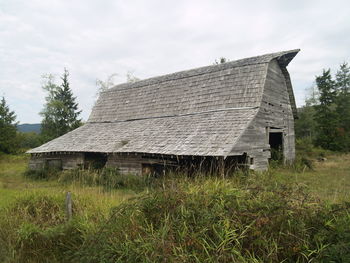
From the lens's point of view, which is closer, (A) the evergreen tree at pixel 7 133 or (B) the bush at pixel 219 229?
(B) the bush at pixel 219 229

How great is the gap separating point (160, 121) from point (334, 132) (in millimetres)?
18938

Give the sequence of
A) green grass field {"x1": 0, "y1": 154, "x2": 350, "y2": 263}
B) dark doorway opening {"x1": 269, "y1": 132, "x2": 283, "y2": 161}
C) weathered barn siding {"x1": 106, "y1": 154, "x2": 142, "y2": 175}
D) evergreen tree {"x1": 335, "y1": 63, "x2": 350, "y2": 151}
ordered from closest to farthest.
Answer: green grass field {"x1": 0, "y1": 154, "x2": 350, "y2": 263}
weathered barn siding {"x1": 106, "y1": 154, "x2": 142, "y2": 175}
dark doorway opening {"x1": 269, "y1": 132, "x2": 283, "y2": 161}
evergreen tree {"x1": 335, "y1": 63, "x2": 350, "y2": 151}

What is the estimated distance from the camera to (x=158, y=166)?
43.2 ft

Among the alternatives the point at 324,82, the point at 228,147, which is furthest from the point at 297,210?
the point at 324,82

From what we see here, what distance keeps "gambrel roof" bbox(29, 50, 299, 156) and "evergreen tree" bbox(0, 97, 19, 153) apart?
1488 cm

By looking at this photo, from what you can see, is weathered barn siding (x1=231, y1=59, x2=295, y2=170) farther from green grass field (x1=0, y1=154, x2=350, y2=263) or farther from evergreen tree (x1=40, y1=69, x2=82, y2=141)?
evergreen tree (x1=40, y1=69, x2=82, y2=141)

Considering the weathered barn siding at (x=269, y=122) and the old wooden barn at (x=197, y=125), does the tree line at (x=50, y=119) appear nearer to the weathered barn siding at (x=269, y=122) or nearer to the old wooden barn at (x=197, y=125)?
the old wooden barn at (x=197, y=125)

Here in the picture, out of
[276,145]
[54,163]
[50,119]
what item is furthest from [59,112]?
[276,145]

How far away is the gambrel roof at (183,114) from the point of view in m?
10.9

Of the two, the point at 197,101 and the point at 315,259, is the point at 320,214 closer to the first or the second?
the point at 315,259

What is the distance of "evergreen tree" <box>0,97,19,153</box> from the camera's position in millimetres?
29078

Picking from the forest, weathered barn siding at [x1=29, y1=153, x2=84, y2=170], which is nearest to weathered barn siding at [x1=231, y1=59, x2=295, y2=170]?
the forest

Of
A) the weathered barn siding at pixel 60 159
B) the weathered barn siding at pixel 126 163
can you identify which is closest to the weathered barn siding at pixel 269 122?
the weathered barn siding at pixel 126 163

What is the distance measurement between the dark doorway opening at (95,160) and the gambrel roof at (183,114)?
0.86 m
